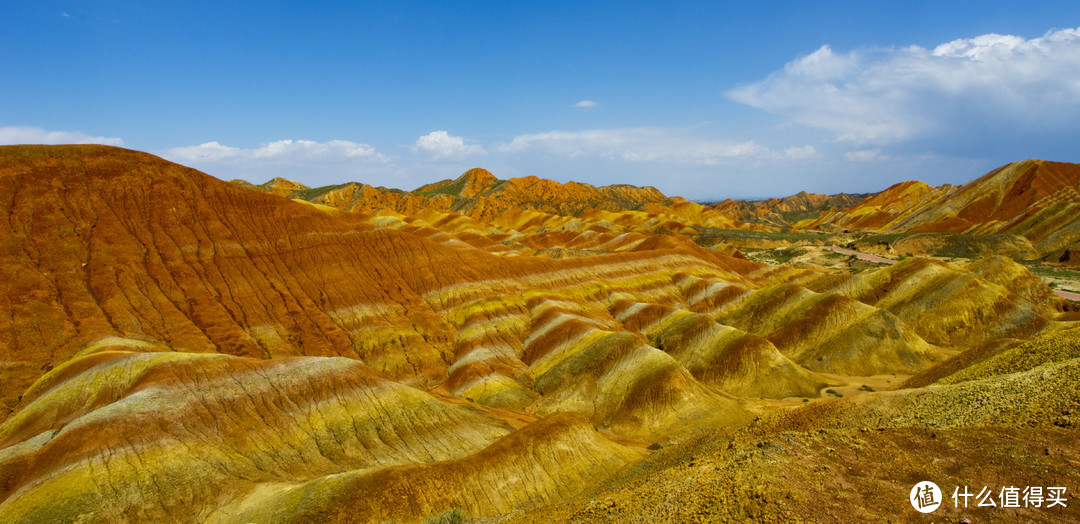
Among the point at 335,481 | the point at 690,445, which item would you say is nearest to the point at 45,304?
the point at 335,481

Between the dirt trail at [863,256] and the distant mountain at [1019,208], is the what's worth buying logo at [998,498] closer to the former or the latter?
the dirt trail at [863,256]

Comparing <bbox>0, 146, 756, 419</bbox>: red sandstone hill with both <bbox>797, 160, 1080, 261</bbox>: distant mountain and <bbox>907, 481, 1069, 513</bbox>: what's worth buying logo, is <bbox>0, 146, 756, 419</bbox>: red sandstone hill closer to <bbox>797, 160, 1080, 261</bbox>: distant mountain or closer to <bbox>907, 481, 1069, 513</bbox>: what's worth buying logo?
<bbox>907, 481, 1069, 513</bbox>: what's worth buying logo

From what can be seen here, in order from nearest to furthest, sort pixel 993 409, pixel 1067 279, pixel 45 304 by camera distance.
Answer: pixel 993 409 < pixel 45 304 < pixel 1067 279

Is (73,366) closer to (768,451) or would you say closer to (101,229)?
(101,229)

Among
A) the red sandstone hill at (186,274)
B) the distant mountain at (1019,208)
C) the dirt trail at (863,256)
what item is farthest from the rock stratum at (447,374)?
the distant mountain at (1019,208)

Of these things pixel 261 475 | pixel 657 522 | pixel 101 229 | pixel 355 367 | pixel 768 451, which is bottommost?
pixel 261 475

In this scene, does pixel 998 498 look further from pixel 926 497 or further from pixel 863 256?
pixel 863 256

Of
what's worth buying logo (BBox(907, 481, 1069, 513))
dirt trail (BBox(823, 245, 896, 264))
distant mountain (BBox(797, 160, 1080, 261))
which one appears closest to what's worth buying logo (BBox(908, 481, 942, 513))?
what's worth buying logo (BBox(907, 481, 1069, 513))

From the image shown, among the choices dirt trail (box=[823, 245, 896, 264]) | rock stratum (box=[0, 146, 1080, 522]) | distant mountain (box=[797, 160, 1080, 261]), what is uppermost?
distant mountain (box=[797, 160, 1080, 261])
